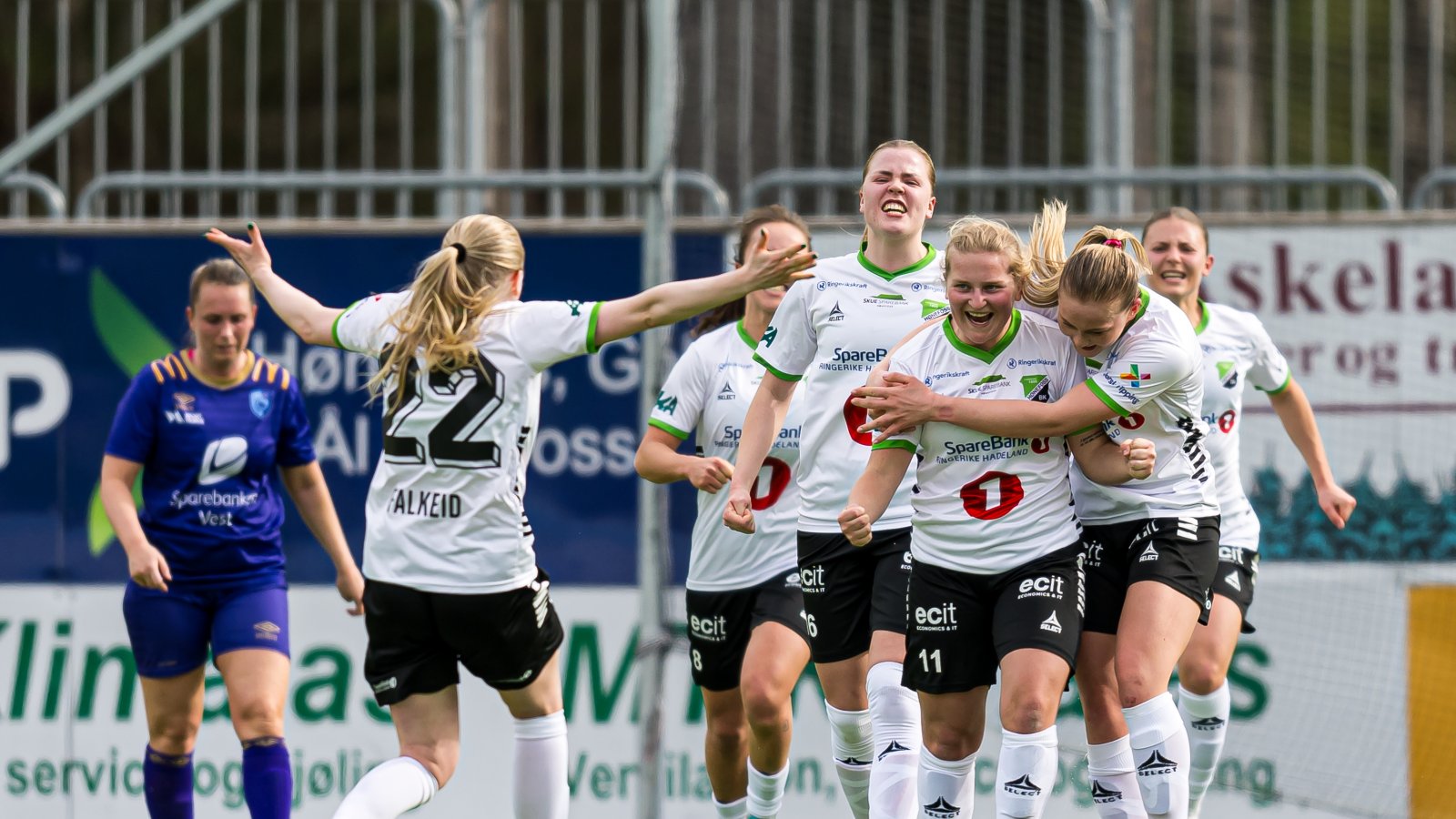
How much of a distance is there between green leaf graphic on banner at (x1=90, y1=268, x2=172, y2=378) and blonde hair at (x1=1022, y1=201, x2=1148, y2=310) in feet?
13.5

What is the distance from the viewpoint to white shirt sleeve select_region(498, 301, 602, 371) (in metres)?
5.26

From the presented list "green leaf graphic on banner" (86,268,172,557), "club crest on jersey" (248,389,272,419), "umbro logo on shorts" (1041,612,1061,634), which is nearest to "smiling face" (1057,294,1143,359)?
"umbro logo on shorts" (1041,612,1061,634)

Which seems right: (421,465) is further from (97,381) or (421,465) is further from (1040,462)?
(97,381)

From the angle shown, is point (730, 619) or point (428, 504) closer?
point (428, 504)

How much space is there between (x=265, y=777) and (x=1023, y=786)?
8.73ft

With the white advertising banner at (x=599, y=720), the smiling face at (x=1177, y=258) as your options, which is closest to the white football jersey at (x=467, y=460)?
the smiling face at (x=1177, y=258)

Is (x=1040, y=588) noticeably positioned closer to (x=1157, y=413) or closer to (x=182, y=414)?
(x=1157, y=413)

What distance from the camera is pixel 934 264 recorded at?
584cm

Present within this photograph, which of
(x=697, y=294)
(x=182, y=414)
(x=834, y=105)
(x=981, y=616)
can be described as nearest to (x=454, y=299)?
(x=697, y=294)

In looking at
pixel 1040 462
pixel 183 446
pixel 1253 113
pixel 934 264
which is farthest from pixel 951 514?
pixel 1253 113

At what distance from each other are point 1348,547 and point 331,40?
517 centimetres

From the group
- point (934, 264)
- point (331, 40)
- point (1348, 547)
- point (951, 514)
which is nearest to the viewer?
point (951, 514)

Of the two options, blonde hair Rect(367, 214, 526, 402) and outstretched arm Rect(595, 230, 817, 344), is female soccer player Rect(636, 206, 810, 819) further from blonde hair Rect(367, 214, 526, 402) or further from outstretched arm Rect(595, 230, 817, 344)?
blonde hair Rect(367, 214, 526, 402)

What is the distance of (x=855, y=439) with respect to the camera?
5.81 m
